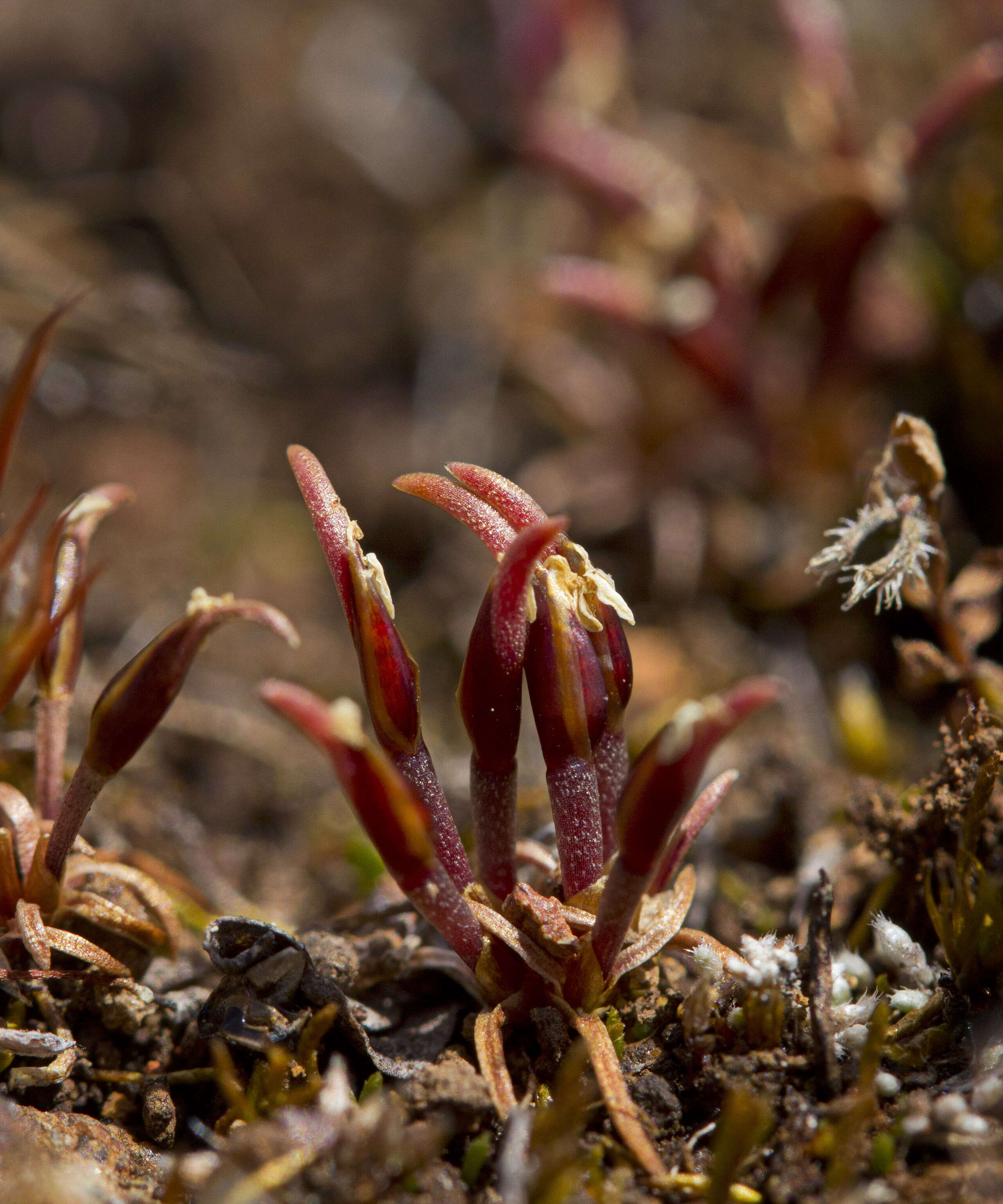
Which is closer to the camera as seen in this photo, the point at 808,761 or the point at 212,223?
the point at 808,761

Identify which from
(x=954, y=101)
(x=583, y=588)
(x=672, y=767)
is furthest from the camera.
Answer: (x=954, y=101)

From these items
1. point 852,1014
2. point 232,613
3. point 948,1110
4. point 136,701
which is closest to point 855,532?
point 852,1014

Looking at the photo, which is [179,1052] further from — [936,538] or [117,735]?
[936,538]

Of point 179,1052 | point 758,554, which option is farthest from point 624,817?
point 758,554

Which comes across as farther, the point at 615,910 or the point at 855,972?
the point at 855,972

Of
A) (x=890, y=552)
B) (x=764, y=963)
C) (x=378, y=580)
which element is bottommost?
(x=764, y=963)

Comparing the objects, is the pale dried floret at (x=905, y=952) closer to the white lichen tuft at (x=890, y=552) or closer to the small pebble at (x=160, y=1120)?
the white lichen tuft at (x=890, y=552)

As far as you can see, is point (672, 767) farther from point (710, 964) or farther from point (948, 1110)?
point (948, 1110)
